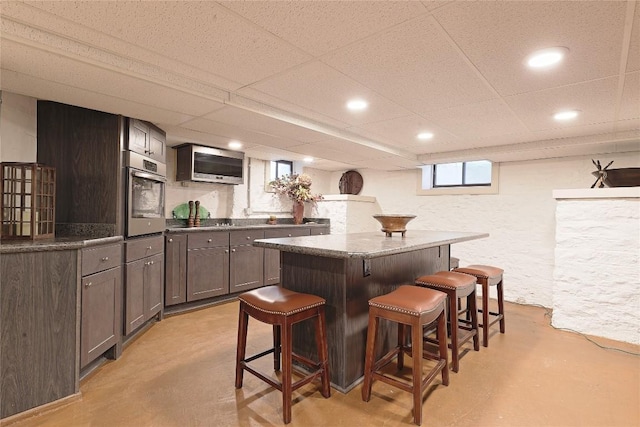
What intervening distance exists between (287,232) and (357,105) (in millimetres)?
2693

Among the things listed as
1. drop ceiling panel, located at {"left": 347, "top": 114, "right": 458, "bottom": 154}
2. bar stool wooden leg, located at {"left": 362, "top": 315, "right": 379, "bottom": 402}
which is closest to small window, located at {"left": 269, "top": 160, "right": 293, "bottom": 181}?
drop ceiling panel, located at {"left": 347, "top": 114, "right": 458, "bottom": 154}

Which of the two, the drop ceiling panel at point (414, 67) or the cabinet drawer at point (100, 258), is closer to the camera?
the drop ceiling panel at point (414, 67)

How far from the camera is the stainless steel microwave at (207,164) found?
422 cm

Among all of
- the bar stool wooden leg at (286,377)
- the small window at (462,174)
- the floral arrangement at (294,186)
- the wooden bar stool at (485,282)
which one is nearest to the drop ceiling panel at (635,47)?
the wooden bar stool at (485,282)

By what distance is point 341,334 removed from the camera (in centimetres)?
224

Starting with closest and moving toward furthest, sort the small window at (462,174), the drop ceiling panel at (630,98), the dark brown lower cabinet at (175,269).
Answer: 1. the drop ceiling panel at (630,98)
2. the dark brown lower cabinet at (175,269)
3. the small window at (462,174)

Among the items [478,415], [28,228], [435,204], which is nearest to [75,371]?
[28,228]

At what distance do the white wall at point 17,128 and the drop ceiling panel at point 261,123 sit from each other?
1312 mm

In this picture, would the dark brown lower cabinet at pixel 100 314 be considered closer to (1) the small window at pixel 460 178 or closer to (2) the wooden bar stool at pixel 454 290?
(2) the wooden bar stool at pixel 454 290

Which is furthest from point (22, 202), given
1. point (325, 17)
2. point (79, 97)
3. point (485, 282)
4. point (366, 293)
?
point (485, 282)

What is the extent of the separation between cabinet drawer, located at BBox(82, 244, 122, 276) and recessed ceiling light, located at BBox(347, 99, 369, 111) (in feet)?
7.10

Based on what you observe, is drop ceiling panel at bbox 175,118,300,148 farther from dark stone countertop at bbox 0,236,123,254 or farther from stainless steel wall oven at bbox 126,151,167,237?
dark stone countertop at bbox 0,236,123,254

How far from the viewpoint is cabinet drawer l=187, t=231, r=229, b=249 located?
3.85m

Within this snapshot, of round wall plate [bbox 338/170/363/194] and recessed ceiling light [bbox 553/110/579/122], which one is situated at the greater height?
recessed ceiling light [bbox 553/110/579/122]
